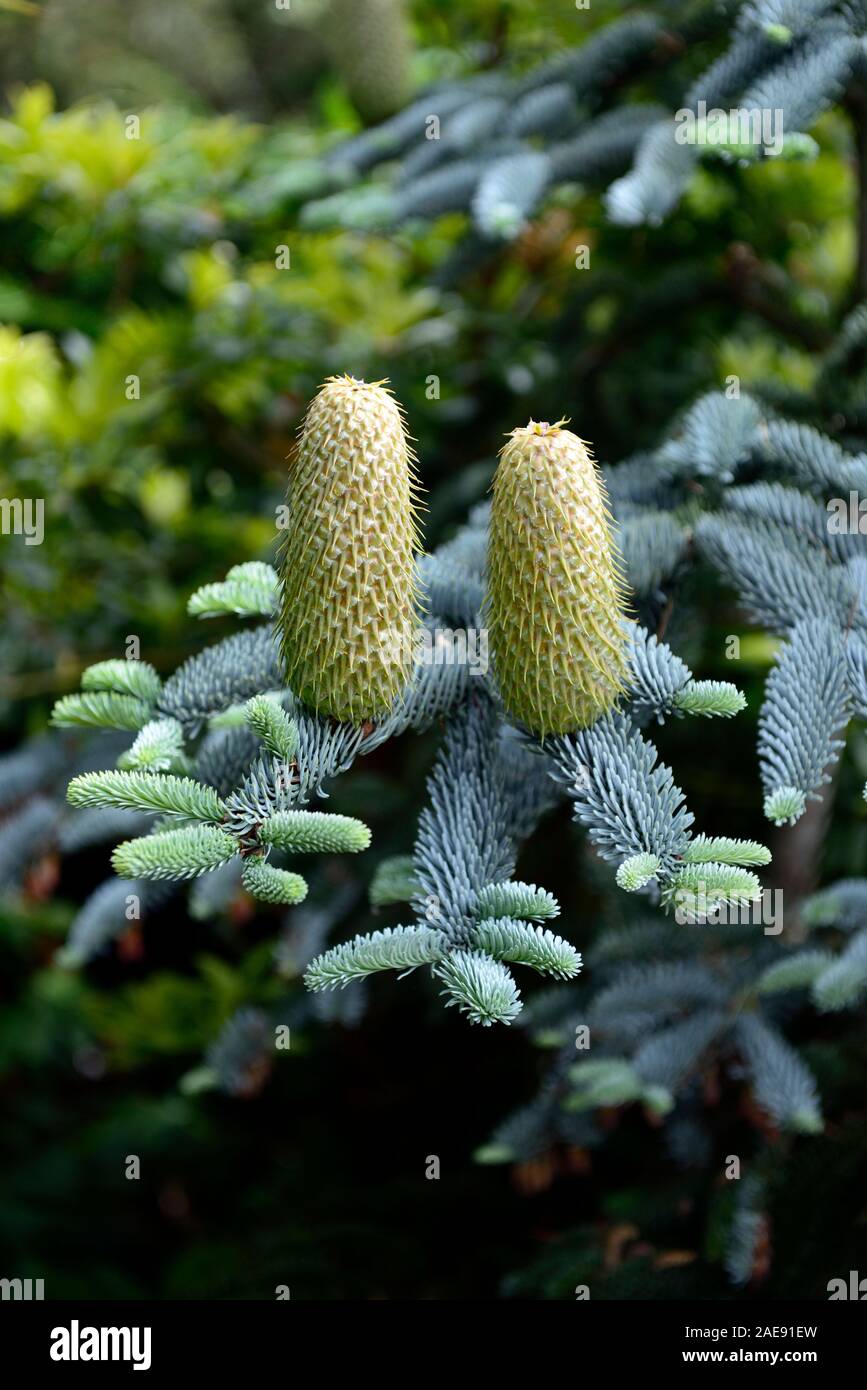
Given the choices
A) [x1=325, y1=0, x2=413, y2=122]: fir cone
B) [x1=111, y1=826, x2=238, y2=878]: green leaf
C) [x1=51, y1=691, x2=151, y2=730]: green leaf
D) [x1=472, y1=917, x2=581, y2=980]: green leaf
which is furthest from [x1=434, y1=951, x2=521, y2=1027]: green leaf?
[x1=325, y1=0, x2=413, y2=122]: fir cone

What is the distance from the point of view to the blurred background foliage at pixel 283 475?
1.61m

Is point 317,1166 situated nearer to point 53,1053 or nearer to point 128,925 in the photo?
point 128,925

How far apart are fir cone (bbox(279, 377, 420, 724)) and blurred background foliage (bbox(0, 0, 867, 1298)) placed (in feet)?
2.20

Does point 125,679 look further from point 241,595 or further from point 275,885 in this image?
point 275,885

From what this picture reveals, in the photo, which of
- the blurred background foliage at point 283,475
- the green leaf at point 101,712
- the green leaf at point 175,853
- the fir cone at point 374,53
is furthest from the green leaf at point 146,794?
the fir cone at point 374,53

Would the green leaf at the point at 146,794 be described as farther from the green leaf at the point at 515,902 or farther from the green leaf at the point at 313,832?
the green leaf at the point at 515,902

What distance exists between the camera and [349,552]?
2.52 feet

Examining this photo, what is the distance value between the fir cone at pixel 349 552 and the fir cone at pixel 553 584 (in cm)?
6

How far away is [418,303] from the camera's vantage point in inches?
82.0

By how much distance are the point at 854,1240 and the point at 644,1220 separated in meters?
0.26

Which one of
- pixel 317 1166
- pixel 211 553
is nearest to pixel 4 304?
pixel 211 553

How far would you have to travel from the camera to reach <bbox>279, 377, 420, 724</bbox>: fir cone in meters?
0.77

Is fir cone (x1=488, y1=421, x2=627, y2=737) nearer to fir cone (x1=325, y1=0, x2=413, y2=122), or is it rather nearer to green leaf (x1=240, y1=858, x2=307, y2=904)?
green leaf (x1=240, y1=858, x2=307, y2=904)
